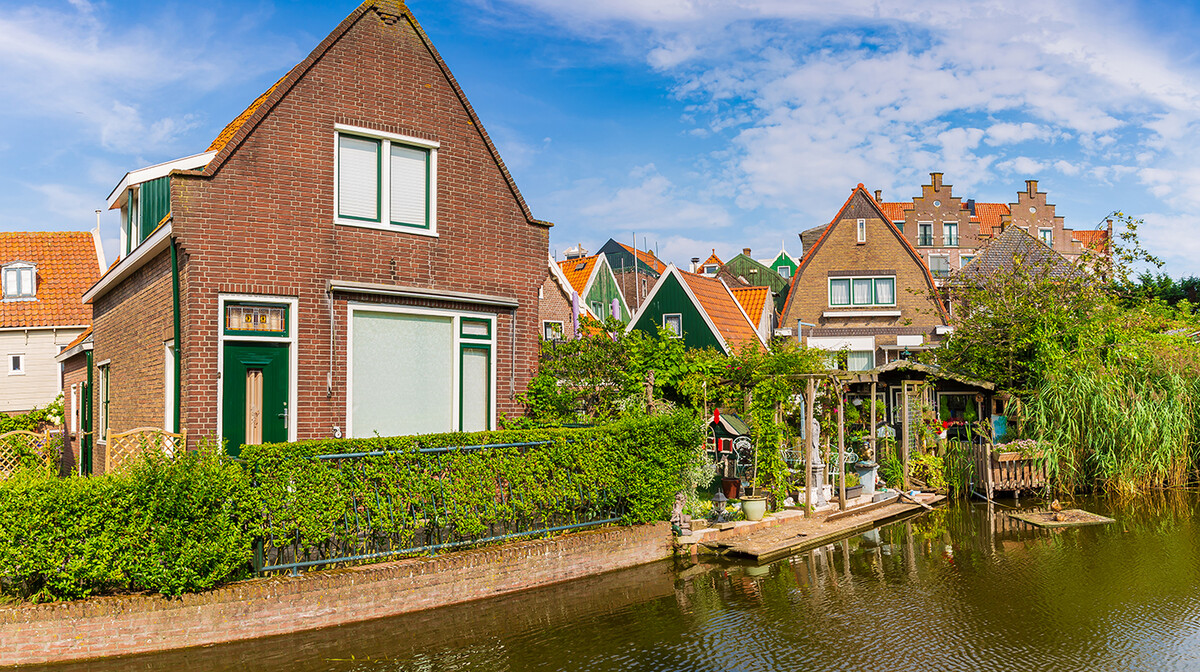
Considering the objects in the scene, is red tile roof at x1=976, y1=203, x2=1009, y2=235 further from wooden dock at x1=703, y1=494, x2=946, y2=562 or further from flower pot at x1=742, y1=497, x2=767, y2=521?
flower pot at x1=742, y1=497, x2=767, y2=521

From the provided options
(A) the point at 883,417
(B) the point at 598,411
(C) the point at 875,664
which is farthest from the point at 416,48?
(A) the point at 883,417

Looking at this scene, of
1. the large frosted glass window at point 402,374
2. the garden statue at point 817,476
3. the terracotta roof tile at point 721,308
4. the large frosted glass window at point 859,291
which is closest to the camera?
the large frosted glass window at point 402,374

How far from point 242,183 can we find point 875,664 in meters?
9.96

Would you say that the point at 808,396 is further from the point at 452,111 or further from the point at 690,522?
the point at 452,111

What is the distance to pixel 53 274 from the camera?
30.0m

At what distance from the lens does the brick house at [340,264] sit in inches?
439

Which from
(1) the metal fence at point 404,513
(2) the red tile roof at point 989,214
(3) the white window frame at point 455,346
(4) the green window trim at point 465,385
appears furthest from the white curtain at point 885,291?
(1) the metal fence at point 404,513

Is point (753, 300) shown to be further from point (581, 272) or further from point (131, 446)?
point (131, 446)

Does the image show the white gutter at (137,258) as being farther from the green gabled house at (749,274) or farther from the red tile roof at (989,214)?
the red tile roof at (989,214)

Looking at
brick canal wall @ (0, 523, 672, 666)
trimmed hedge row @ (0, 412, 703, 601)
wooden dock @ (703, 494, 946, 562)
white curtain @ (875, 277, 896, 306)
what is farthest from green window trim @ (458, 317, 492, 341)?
white curtain @ (875, 277, 896, 306)

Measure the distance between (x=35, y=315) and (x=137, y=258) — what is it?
66.6 feet

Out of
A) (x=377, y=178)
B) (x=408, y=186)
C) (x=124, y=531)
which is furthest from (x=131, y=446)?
(x=408, y=186)

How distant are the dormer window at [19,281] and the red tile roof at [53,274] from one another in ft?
0.67

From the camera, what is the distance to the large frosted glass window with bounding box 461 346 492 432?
43.5 feet
